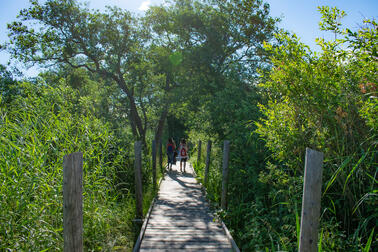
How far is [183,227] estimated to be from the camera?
566 cm

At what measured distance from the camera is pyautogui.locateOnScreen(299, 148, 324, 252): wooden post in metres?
2.37

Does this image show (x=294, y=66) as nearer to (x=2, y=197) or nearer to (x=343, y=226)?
(x=343, y=226)

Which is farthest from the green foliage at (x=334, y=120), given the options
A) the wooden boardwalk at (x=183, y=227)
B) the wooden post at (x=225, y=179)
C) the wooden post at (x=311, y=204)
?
the wooden post at (x=225, y=179)

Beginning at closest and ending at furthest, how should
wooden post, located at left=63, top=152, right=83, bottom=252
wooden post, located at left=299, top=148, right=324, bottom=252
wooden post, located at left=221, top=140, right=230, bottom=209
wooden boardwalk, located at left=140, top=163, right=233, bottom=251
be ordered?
wooden post, located at left=299, top=148, right=324, bottom=252
wooden post, located at left=63, top=152, right=83, bottom=252
wooden boardwalk, located at left=140, top=163, right=233, bottom=251
wooden post, located at left=221, top=140, right=230, bottom=209

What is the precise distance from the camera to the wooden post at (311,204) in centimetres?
237

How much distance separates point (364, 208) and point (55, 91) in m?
5.68

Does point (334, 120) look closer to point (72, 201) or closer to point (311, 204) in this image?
point (311, 204)

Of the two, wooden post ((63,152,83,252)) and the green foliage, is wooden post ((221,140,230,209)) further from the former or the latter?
wooden post ((63,152,83,252))

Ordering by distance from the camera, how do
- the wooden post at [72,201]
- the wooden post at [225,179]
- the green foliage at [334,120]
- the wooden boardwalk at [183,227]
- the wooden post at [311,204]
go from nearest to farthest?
the wooden post at [311,204] < the wooden post at [72,201] < the green foliage at [334,120] < the wooden boardwalk at [183,227] < the wooden post at [225,179]

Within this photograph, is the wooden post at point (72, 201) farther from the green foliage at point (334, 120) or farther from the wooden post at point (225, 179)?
the wooden post at point (225, 179)

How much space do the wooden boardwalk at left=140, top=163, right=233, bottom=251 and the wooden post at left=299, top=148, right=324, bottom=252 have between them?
7.99 ft

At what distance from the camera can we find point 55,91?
5.71 meters

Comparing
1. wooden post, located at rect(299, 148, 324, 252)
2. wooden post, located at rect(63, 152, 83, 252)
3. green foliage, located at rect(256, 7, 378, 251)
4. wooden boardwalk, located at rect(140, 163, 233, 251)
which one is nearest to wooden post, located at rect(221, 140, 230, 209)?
wooden boardwalk, located at rect(140, 163, 233, 251)

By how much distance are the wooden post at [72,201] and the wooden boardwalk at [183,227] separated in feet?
7.32
